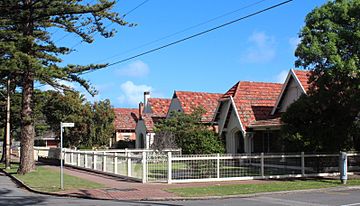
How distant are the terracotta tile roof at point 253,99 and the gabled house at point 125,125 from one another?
2756cm

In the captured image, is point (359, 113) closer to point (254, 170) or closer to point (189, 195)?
point (254, 170)

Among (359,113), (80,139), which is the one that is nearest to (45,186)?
(359,113)

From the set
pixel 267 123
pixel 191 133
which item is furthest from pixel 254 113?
pixel 191 133

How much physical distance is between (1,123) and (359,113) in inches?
1399

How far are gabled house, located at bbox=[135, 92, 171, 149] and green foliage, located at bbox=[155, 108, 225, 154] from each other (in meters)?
8.45

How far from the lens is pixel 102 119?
47656 millimetres

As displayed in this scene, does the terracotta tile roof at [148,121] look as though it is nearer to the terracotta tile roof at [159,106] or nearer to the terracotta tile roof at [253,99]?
the terracotta tile roof at [159,106]

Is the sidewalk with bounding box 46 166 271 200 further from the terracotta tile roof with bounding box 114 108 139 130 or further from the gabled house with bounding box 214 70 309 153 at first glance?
the terracotta tile roof with bounding box 114 108 139 130

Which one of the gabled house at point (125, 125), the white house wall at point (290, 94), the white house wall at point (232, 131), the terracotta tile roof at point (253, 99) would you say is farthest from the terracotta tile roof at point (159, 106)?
the white house wall at point (290, 94)

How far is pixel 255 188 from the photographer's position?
58.0 ft

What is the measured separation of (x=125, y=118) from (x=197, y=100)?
85.8 feet

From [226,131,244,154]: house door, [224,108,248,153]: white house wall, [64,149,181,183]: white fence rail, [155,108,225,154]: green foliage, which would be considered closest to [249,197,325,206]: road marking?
[64,149,181,183]: white fence rail

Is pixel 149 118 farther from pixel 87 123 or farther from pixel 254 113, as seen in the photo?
pixel 254 113

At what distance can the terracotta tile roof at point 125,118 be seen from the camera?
6328 centimetres
